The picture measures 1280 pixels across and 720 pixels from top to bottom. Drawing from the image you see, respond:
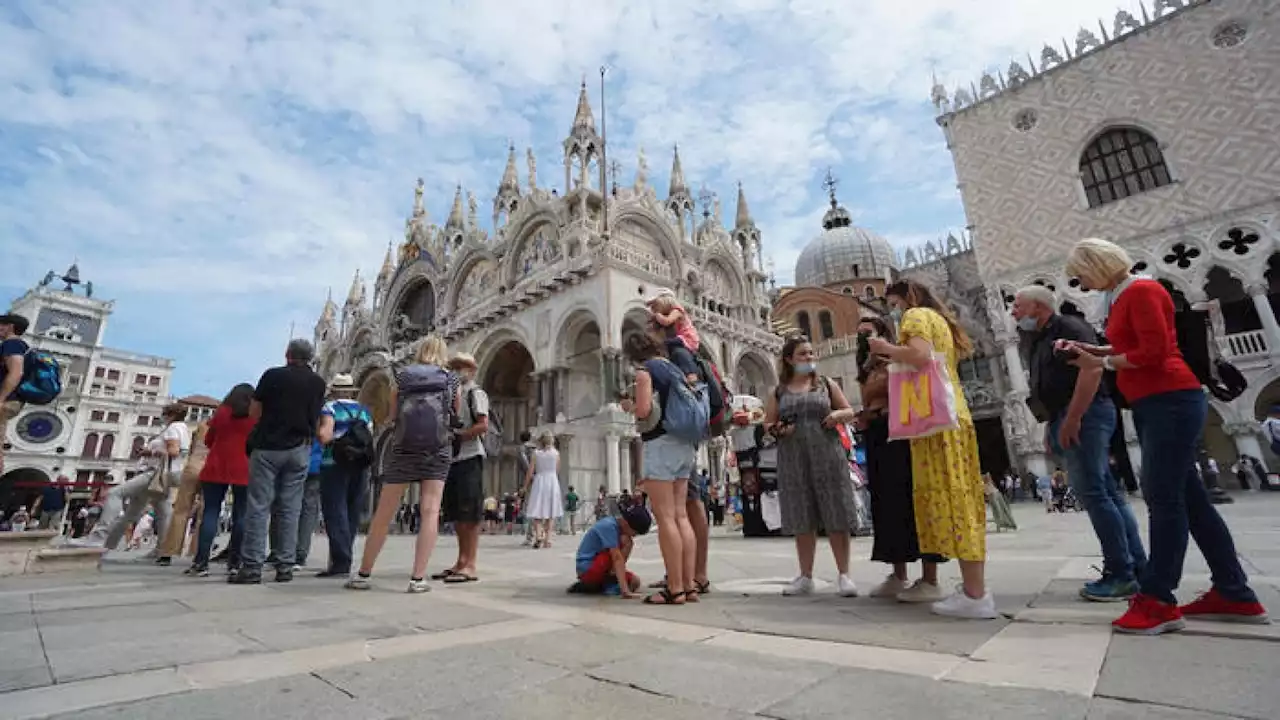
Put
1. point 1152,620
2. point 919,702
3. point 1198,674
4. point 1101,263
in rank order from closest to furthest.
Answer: point 919,702
point 1198,674
point 1152,620
point 1101,263

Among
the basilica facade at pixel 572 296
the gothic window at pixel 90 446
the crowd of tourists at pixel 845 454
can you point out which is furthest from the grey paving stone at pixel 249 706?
the gothic window at pixel 90 446

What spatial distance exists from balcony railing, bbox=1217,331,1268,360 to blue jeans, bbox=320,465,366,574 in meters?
22.8

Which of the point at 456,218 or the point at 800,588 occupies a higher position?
the point at 456,218

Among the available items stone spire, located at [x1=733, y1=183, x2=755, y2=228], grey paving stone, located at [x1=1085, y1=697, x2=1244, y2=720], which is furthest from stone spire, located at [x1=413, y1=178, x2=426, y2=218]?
grey paving stone, located at [x1=1085, y1=697, x2=1244, y2=720]

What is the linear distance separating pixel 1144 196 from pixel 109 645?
2560 centimetres

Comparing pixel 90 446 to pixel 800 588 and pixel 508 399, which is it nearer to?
pixel 508 399

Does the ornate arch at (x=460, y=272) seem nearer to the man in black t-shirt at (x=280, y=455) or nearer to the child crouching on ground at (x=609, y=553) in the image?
the man in black t-shirt at (x=280, y=455)

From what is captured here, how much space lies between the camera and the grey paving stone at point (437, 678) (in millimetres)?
1452

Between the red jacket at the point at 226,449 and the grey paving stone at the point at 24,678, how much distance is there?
3675 mm

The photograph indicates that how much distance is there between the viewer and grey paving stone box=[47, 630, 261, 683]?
1.71 m

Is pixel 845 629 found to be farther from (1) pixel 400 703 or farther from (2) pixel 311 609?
(2) pixel 311 609

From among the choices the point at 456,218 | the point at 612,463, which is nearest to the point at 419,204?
the point at 456,218

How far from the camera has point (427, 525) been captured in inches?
149

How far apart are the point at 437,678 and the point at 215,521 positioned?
4.67m
